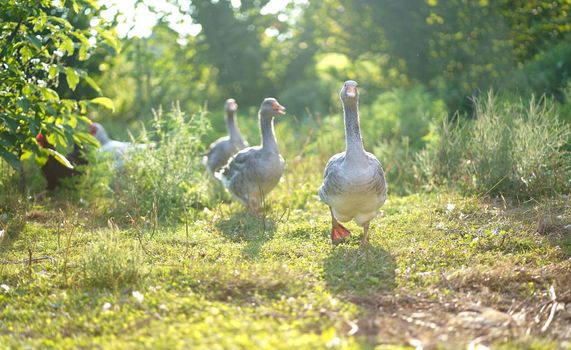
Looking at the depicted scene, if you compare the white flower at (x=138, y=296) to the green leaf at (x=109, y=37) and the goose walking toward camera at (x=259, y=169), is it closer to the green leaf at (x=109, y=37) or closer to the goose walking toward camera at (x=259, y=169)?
the green leaf at (x=109, y=37)

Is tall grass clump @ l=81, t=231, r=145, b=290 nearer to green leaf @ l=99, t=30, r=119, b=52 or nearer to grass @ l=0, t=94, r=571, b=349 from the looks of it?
grass @ l=0, t=94, r=571, b=349

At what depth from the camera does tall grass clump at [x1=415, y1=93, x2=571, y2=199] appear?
305 inches

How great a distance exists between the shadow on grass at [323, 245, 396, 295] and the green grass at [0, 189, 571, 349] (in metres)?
0.02

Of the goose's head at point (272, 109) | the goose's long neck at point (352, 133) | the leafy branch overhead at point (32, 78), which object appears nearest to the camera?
the goose's long neck at point (352, 133)

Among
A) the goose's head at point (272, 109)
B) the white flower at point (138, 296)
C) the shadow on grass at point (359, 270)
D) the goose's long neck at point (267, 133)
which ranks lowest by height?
the shadow on grass at point (359, 270)

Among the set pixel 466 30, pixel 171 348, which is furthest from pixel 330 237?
pixel 466 30

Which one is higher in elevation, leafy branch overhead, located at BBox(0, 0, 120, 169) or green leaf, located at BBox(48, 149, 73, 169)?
leafy branch overhead, located at BBox(0, 0, 120, 169)

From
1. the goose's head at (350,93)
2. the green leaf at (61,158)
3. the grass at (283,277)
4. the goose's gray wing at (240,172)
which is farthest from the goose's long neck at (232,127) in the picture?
the goose's head at (350,93)

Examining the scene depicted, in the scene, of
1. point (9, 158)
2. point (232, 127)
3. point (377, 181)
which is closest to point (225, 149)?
point (232, 127)

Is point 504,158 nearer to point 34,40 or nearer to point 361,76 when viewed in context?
point 34,40

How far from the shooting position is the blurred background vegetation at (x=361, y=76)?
7723mm

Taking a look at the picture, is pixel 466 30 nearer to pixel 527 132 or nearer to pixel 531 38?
pixel 531 38

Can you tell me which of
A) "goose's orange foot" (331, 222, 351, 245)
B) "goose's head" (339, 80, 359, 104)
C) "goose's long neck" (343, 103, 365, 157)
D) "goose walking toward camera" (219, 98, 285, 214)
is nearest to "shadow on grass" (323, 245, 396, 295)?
"goose's orange foot" (331, 222, 351, 245)

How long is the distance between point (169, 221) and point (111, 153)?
6.00ft
